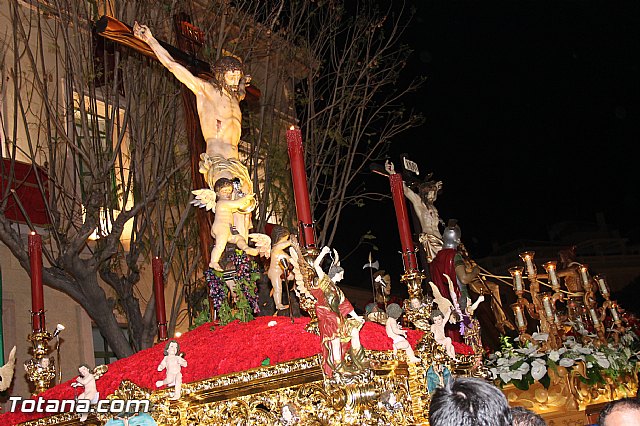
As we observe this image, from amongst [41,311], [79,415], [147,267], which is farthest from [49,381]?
[147,267]

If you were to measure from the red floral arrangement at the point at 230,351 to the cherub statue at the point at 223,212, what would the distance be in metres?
0.67

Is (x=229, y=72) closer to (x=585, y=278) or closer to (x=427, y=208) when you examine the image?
(x=427, y=208)

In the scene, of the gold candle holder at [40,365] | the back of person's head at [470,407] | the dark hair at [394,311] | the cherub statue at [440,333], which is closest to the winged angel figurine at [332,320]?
the dark hair at [394,311]

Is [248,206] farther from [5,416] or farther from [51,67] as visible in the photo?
[51,67]

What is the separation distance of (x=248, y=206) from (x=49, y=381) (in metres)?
1.71

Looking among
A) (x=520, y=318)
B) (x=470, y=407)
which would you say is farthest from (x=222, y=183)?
(x=470, y=407)

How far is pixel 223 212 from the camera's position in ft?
16.3

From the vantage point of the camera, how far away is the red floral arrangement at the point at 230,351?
3434 millimetres

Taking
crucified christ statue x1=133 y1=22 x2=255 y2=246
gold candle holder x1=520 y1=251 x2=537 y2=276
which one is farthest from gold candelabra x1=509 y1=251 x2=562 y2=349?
crucified christ statue x1=133 y1=22 x2=255 y2=246

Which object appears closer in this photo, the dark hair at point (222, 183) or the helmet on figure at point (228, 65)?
the dark hair at point (222, 183)

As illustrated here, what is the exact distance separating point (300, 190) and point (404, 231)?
1.18 meters

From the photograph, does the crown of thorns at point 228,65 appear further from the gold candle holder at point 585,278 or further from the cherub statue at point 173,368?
the gold candle holder at point 585,278

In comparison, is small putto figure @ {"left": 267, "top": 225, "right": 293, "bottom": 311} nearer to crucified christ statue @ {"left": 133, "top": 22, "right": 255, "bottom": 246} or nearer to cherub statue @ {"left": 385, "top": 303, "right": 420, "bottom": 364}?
crucified christ statue @ {"left": 133, "top": 22, "right": 255, "bottom": 246}

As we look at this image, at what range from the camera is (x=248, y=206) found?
514 cm
